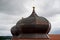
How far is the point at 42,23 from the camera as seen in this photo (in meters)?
21.7

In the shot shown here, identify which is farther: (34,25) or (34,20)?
(34,20)

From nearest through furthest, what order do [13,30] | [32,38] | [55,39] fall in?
Result: [32,38] < [13,30] < [55,39]

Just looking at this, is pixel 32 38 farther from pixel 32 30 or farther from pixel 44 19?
pixel 44 19

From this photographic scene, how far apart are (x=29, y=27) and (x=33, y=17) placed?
3.60 feet

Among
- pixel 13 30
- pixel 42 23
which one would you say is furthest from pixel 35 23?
pixel 13 30

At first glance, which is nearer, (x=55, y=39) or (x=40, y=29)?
(x=40, y=29)

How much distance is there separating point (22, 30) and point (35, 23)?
1246mm

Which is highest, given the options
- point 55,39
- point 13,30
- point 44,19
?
point 44,19

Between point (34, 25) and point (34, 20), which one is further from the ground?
point (34, 20)

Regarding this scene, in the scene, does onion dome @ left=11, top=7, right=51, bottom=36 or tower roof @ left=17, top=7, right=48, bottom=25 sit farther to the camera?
tower roof @ left=17, top=7, right=48, bottom=25

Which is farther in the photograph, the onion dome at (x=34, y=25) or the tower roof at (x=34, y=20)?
the tower roof at (x=34, y=20)

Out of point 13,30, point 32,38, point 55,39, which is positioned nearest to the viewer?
point 32,38

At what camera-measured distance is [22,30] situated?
71.9 feet

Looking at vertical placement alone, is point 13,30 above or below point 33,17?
below
